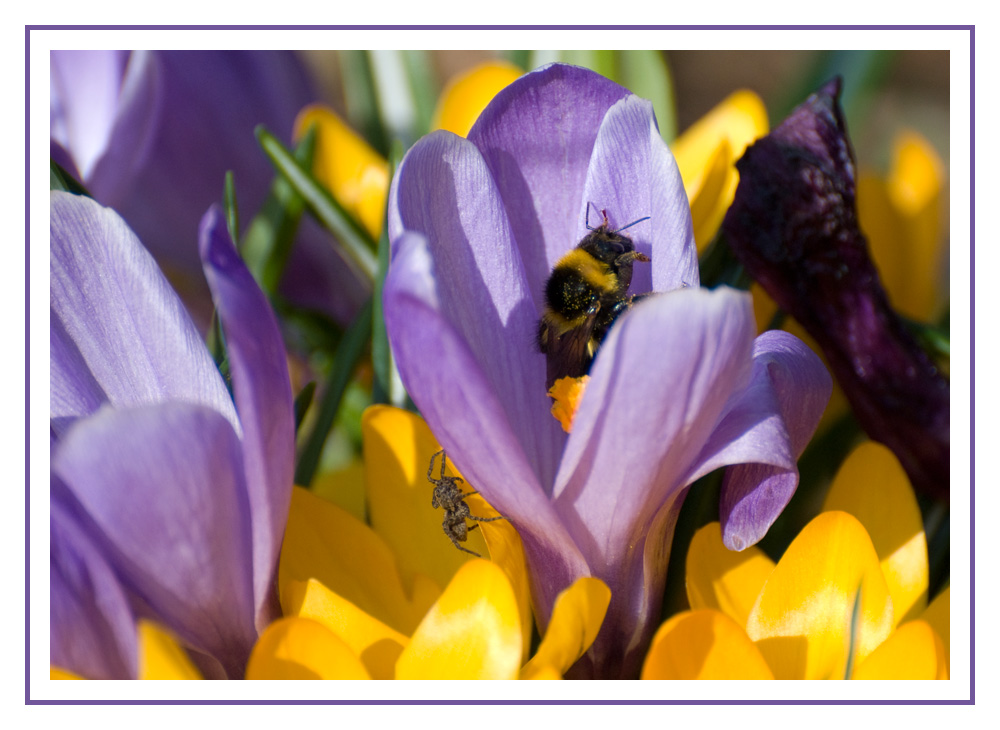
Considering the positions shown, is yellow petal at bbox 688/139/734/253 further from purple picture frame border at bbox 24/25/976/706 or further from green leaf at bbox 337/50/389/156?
green leaf at bbox 337/50/389/156

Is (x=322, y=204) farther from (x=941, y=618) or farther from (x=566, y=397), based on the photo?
(x=941, y=618)

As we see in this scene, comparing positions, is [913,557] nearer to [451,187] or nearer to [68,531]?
[451,187]

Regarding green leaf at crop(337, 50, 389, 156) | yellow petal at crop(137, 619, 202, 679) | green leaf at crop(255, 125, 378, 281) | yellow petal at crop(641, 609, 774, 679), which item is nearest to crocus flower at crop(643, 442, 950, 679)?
yellow petal at crop(641, 609, 774, 679)

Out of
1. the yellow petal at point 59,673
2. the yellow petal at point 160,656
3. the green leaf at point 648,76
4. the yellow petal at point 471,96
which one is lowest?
the yellow petal at point 59,673

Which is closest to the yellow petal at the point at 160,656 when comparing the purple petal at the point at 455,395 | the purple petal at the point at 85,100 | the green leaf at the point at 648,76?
the purple petal at the point at 455,395

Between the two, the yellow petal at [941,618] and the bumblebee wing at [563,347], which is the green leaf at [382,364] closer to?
the bumblebee wing at [563,347]

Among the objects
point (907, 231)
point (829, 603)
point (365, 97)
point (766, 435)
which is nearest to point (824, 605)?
point (829, 603)
